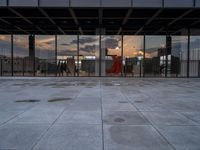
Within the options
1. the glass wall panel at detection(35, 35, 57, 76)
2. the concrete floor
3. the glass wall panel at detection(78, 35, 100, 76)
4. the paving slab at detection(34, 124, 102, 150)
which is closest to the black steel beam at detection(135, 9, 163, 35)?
the glass wall panel at detection(78, 35, 100, 76)

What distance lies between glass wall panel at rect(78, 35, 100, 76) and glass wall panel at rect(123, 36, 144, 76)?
3.02m

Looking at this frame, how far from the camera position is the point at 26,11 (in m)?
18.6

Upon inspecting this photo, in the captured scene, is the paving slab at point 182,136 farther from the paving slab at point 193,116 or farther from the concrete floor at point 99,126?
the paving slab at point 193,116

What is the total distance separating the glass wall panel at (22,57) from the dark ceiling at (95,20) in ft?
3.09

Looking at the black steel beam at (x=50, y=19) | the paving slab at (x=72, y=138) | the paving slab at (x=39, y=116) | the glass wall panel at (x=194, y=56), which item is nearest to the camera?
the paving slab at (x=72, y=138)

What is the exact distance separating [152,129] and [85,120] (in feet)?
5.73

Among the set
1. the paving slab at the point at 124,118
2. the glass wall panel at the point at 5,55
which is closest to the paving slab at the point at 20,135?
the paving slab at the point at 124,118

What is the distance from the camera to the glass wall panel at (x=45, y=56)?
24.0 metres

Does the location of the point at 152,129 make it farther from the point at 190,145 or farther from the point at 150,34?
the point at 150,34

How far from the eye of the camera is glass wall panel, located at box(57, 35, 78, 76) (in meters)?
24.0

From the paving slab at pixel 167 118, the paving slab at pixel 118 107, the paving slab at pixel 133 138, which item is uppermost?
the paving slab at pixel 118 107

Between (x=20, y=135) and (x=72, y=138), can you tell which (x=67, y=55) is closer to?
(x=20, y=135)

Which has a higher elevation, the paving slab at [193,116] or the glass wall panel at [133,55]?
the glass wall panel at [133,55]

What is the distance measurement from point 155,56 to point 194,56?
3.98 metres
